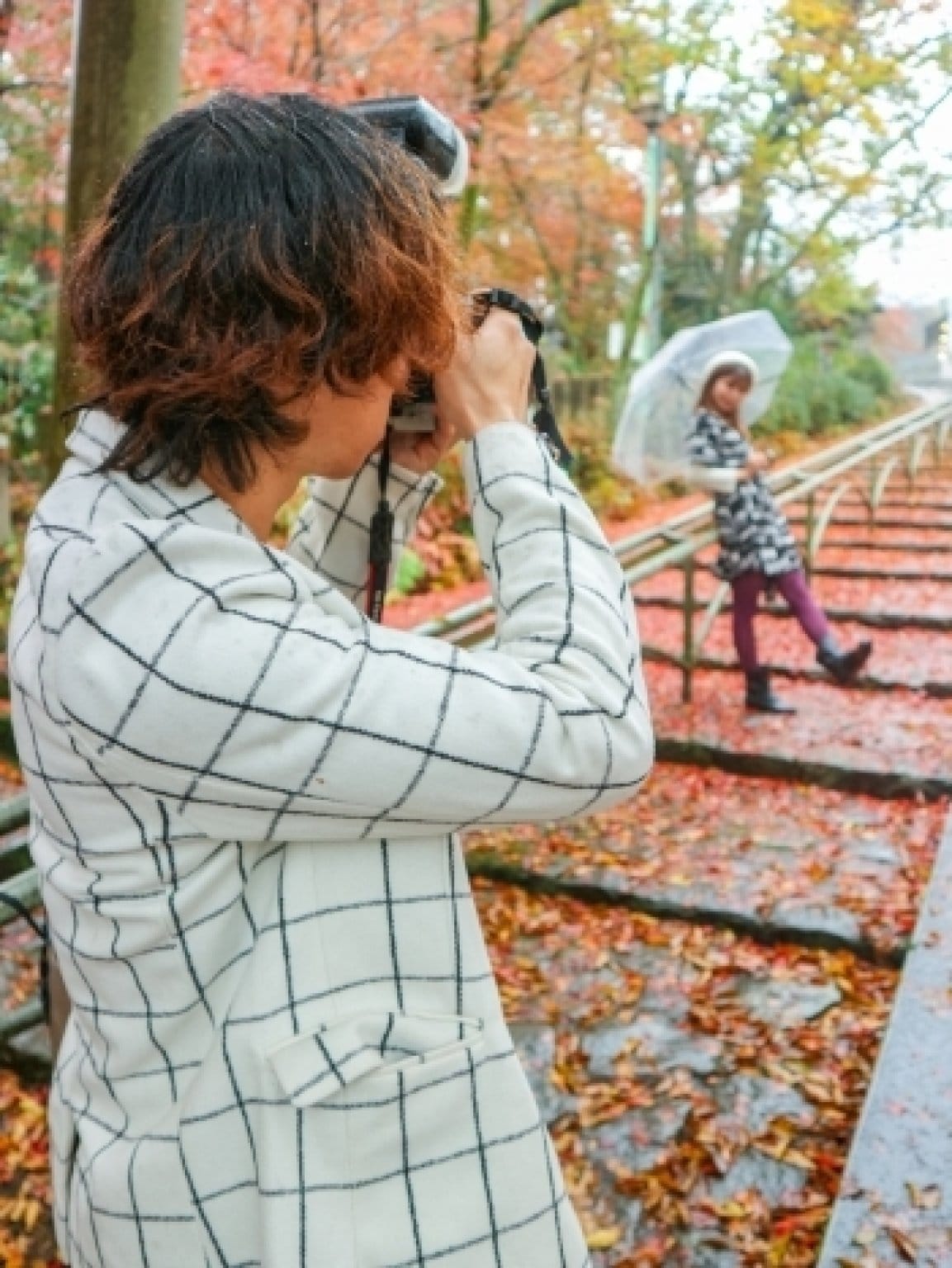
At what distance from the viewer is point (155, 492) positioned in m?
0.97

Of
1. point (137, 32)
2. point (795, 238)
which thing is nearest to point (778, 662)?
point (137, 32)

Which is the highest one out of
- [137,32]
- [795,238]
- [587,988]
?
[795,238]

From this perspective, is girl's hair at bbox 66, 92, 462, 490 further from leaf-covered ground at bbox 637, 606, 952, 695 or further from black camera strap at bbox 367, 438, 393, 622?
leaf-covered ground at bbox 637, 606, 952, 695

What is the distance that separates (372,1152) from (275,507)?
573 mm

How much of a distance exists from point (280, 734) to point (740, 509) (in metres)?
5.29

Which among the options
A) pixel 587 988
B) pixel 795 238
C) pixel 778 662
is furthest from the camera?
pixel 795 238

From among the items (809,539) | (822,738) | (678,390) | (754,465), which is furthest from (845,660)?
(809,539)

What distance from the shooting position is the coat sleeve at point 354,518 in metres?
1.36

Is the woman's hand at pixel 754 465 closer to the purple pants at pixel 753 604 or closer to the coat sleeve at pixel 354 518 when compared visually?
the purple pants at pixel 753 604

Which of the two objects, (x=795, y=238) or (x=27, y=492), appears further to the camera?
(x=795, y=238)

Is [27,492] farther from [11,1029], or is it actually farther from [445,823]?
[445,823]

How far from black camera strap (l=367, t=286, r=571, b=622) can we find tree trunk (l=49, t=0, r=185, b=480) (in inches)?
37.3

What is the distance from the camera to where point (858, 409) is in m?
19.6

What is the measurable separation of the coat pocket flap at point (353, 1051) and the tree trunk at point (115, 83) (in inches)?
56.1
